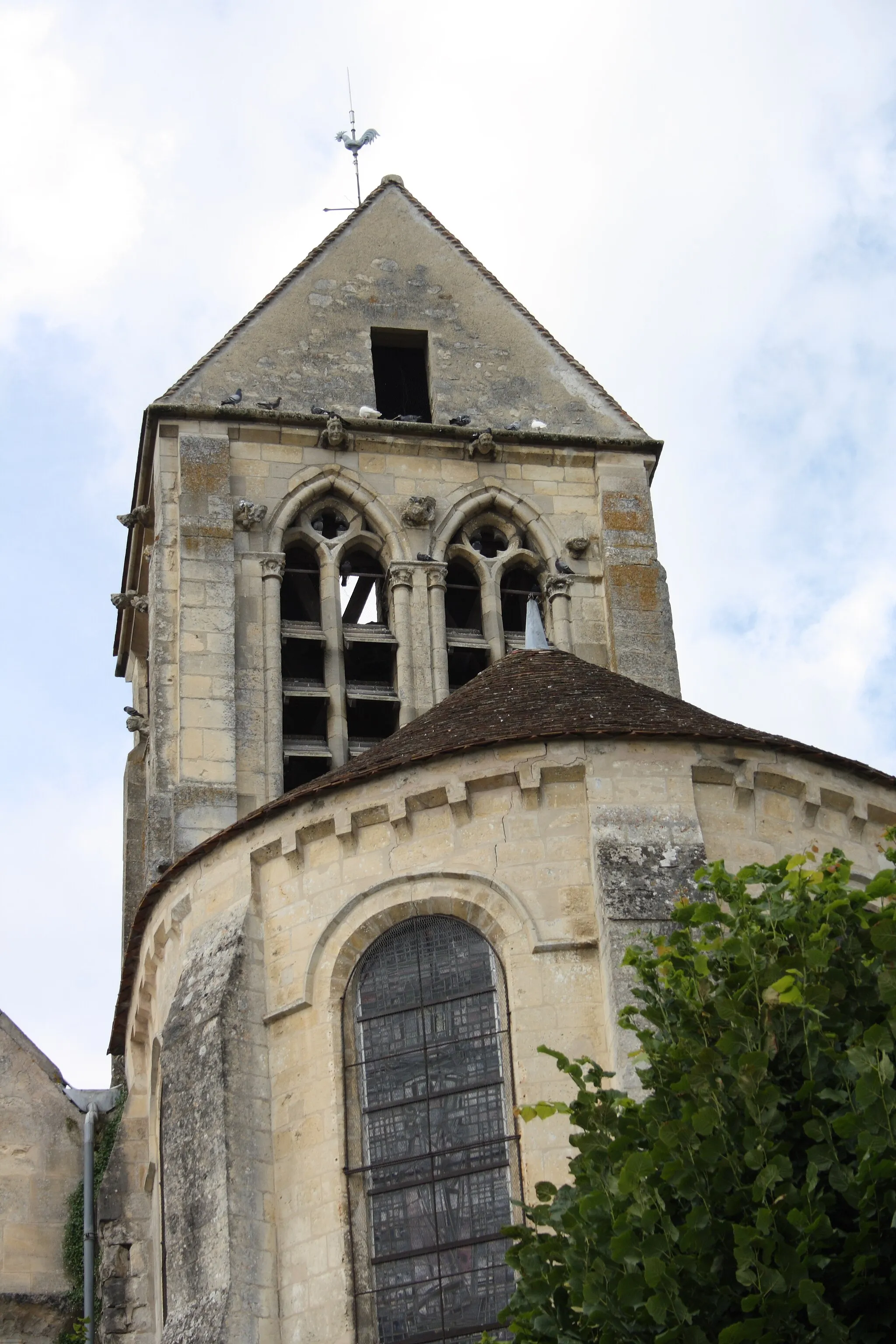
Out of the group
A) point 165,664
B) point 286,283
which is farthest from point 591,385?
point 165,664

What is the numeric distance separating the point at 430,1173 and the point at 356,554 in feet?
35.3

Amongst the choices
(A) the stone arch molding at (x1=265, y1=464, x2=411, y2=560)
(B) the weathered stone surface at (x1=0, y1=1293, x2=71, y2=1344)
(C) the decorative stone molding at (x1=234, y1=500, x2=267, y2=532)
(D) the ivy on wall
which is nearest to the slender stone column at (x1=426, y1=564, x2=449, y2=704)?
(A) the stone arch molding at (x1=265, y1=464, x2=411, y2=560)

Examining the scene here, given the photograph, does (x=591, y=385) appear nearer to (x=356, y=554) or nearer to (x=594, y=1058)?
(x=356, y=554)

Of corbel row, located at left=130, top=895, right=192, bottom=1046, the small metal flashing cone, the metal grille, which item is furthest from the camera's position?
the small metal flashing cone

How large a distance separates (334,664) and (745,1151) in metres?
13.4

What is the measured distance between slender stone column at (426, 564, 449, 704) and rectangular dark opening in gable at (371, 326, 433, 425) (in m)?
2.85

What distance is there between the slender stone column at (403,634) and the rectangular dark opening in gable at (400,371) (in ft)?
9.72

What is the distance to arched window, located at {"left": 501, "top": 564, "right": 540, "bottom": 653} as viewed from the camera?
25.2m

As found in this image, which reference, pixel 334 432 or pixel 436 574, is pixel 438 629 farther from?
pixel 334 432

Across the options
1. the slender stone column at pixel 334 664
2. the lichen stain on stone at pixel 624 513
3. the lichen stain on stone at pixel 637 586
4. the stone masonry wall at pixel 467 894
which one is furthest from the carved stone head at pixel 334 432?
the stone masonry wall at pixel 467 894

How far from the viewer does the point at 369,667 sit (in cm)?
2481

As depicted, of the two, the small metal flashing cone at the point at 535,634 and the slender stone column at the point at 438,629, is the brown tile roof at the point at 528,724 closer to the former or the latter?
the small metal flashing cone at the point at 535,634

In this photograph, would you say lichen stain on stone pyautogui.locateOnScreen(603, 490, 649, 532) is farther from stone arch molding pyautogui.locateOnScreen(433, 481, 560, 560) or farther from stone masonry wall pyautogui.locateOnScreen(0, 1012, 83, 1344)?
stone masonry wall pyautogui.locateOnScreen(0, 1012, 83, 1344)

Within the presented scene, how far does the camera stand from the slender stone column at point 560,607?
24516 mm
